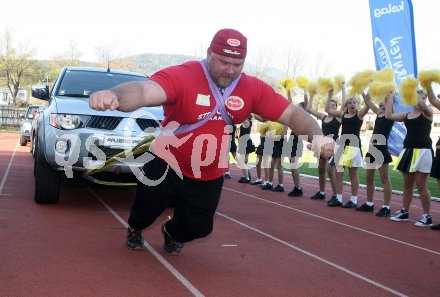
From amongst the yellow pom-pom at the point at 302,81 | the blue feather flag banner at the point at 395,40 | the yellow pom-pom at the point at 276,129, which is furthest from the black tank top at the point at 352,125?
the blue feather flag banner at the point at 395,40

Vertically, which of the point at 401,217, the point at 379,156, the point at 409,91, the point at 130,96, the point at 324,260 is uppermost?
the point at 409,91

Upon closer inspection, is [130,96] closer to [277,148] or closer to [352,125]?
[352,125]

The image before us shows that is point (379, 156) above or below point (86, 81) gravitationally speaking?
below

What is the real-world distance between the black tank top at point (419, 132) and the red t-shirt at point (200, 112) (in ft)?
15.4

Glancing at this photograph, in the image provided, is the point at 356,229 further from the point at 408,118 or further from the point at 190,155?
the point at 190,155

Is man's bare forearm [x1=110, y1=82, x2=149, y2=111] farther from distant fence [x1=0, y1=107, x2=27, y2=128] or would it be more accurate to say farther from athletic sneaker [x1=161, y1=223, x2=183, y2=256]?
distant fence [x1=0, y1=107, x2=27, y2=128]

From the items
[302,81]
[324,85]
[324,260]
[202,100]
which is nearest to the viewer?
[202,100]

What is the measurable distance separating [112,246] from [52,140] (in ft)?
6.78

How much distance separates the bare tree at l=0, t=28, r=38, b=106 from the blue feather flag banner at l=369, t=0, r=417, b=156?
1854 inches

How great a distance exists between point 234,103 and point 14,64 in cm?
5608

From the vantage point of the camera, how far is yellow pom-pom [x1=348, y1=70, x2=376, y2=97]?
936cm

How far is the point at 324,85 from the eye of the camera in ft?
34.5

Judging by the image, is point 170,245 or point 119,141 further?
point 119,141

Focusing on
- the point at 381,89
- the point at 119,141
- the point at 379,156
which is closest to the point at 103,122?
the point at 119,141
